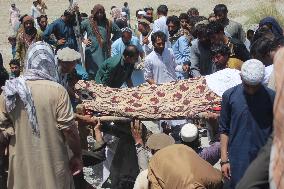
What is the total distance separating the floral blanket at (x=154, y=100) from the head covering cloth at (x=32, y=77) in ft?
5.64

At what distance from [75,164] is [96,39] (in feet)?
16.5

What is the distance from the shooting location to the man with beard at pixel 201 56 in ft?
24.8

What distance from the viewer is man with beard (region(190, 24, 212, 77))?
7.57 m

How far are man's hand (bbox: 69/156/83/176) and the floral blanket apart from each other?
1512 mm

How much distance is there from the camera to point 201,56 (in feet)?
25.0

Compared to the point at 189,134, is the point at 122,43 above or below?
above

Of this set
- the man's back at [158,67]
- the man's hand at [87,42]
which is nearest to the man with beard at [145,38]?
the man's hand at [87,42]

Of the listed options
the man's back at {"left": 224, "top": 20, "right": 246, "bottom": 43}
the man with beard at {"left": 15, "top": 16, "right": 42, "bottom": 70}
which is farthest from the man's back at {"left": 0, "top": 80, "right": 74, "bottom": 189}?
the man with beard at {"left": 15, "top": 16, "right": 42, "bottom": 70}

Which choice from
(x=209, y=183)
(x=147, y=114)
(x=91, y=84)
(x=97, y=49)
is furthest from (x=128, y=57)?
(x=209, y=183)

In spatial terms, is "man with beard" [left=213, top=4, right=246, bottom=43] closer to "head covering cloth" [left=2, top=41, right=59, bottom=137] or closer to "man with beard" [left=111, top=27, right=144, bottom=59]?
"man with beard" [left=111, top=27, right=144, bottom=59]

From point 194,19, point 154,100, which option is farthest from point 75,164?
point 194,19

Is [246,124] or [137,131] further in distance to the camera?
[137,131]

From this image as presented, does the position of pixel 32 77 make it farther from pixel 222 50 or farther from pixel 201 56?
pixel 201 56

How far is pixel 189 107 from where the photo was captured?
601cm
